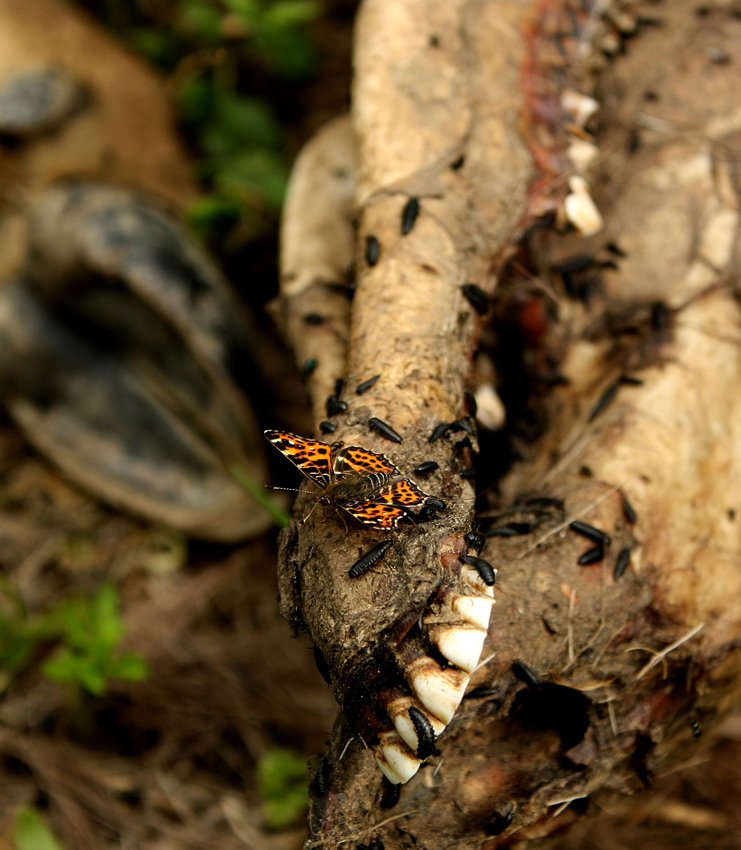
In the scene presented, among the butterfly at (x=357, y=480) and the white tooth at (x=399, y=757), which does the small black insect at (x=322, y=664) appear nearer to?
the white tooth at (x=399, y=757)

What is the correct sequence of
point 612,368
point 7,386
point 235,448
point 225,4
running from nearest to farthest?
1. point 612,368
2. point 235,448
3. point 7,386
4. point 225,4

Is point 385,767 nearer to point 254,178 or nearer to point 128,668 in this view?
point 128,668

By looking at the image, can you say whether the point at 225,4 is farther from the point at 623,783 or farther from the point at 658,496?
the point at 623,783

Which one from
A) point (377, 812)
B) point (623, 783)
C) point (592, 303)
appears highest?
point (592, 303)

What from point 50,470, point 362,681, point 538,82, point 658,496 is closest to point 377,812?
point 362,681

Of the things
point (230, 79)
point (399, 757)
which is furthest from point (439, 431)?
point (230, 79)

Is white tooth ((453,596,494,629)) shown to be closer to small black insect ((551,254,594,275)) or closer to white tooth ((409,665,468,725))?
white tooth ((409,665,468,725))
